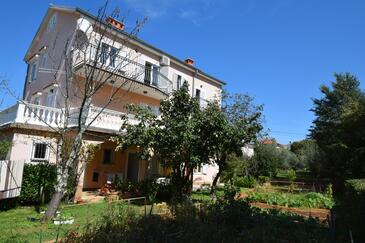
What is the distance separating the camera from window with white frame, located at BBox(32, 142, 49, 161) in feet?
56.0

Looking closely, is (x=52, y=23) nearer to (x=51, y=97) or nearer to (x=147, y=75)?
(x=51, y=97)

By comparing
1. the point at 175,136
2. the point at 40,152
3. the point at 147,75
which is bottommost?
the point at 40,152

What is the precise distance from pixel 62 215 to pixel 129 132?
6440mm

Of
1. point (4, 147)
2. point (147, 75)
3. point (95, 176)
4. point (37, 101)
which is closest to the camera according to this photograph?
point (4, 147)

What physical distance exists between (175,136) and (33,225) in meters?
7.51

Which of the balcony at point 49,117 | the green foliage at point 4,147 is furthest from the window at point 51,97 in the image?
the green foliage at point 4,147

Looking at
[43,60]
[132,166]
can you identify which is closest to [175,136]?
[132,166]

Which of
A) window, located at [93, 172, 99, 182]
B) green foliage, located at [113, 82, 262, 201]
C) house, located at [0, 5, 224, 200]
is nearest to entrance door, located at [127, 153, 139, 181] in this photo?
house, located at [0, 5, 224, 200]

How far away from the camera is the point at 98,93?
22.3m

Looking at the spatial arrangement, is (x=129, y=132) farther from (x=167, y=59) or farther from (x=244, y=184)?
(x=244, y=184)

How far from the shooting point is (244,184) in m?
29.9

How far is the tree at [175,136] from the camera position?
1577cm

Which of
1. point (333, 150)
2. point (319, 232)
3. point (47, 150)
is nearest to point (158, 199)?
point (47, 150)

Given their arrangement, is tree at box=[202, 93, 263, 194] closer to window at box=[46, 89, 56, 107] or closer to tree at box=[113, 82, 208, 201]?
tree at box=[113, 82, 208, 201]
